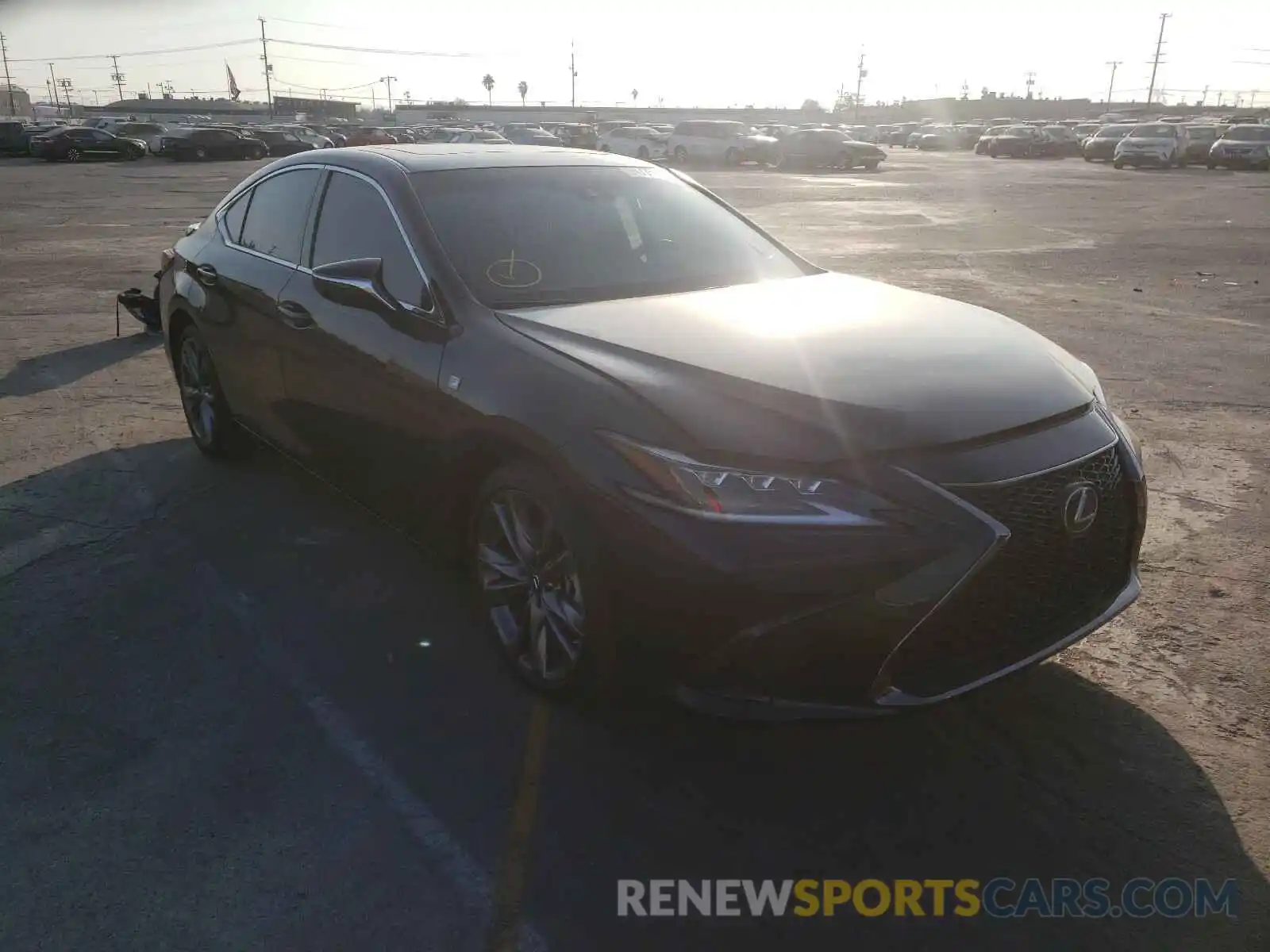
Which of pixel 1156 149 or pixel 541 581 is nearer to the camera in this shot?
pixel 541 581

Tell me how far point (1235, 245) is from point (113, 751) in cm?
1694

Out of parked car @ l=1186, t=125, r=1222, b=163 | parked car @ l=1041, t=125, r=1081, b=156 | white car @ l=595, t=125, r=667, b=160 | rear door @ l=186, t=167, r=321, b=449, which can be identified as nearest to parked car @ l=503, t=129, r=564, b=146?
white car @ l=595, t=125, r=667, b=160

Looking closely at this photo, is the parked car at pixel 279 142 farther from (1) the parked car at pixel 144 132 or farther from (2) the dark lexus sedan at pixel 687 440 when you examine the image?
(2) the dark lexus sedan at pixel 687 440

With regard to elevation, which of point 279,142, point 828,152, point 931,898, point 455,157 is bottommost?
point 931,898

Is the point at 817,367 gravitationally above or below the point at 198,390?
above

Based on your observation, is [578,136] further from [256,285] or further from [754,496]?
[754,496]

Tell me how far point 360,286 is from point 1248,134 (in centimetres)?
4289

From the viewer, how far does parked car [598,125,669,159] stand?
48031mm

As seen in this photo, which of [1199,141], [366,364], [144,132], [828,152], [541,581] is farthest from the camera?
[144,132]

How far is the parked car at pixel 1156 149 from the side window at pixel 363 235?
41.3 meters

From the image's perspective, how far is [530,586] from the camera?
321 centimetres

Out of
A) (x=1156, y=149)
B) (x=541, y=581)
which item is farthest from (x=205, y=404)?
(x=1156, y=149)

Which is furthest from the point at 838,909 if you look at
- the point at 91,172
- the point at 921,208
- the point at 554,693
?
the point at 91,172

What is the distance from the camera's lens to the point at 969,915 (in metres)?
2.46
